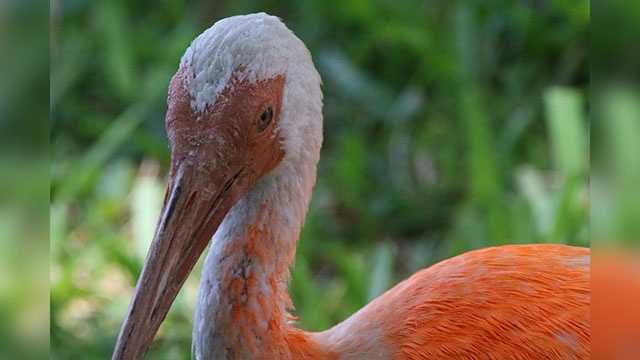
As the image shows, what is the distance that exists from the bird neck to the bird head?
0.27 feet

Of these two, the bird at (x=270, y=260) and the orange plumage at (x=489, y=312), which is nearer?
the bird at (x=270, y=260)

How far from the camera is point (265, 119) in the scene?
2.15m

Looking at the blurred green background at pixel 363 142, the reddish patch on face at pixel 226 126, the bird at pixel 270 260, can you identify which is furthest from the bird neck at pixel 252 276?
the blurred green background at pixel 363 142

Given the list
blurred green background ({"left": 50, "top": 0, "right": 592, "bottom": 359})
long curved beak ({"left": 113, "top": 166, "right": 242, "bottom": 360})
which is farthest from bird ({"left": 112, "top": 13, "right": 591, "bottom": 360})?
blurred green background ({"left": 50, "top": 0, "right": 592, "bottom": 359})

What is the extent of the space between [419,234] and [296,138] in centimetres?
206

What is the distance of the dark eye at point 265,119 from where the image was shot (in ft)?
7.00

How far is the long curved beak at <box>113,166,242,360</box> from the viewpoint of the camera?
2.03 meters

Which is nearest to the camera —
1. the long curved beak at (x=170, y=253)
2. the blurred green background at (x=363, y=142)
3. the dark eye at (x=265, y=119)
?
the long curved beak at (x=170, y=253)

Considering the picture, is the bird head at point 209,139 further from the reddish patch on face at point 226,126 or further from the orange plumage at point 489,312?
the orange plumage at point 489,312

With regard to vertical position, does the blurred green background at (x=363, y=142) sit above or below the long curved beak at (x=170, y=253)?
below

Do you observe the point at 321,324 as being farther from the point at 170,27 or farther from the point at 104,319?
the point at 170,27

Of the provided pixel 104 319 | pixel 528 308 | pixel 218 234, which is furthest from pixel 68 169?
pixel 528 308

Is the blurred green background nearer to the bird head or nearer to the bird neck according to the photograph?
the bird neck

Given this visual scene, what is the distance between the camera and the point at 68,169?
13.9 ft
